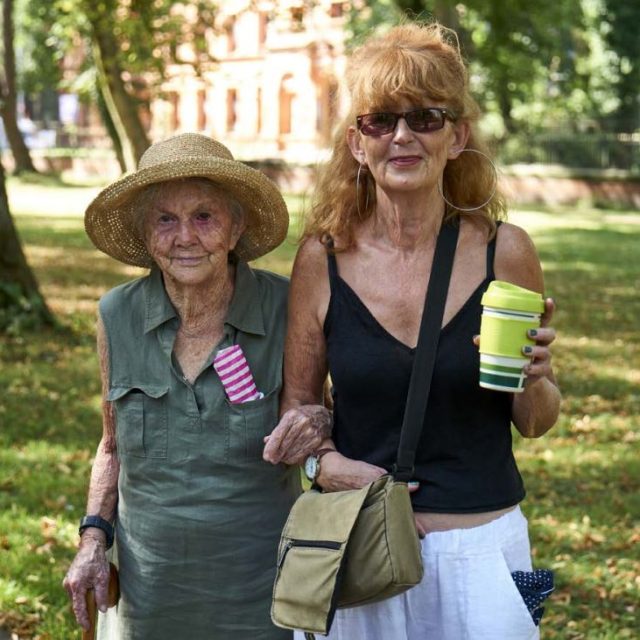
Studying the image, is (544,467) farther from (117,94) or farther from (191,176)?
(117,94)

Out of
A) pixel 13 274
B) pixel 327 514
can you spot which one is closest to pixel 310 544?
pixel 327 514

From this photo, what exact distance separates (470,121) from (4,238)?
28.7 ft

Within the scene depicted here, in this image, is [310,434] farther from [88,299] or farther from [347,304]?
[88,299]

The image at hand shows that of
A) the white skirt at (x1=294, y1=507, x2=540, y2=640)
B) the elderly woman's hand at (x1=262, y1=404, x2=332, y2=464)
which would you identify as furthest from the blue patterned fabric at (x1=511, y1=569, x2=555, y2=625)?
the elderly woman's hand at (x1=262, y1=404, x2=332, y2=464)

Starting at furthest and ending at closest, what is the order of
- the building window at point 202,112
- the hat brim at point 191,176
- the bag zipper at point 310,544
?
the building window at point 202,112 < the hat brim at point 191,176 < the bag zipper at point 310,544

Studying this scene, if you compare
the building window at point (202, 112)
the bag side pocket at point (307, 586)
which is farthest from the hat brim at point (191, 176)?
the building window at point (202, 112)

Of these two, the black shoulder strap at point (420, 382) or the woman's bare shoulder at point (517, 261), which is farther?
the woman's bare shoulder at point (517, 261)

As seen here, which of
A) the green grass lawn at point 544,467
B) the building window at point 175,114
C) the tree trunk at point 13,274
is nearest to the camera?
the green grass lawn at point 544,467

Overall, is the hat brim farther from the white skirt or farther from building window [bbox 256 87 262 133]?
building window [bbox 256 87 262 133]

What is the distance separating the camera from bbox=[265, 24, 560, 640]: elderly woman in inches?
113

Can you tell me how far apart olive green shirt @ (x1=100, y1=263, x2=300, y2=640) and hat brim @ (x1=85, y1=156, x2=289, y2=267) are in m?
0.17

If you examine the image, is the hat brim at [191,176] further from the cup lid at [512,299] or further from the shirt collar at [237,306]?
the cup lid at [512,299]

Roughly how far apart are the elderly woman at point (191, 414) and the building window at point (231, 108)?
51.4m

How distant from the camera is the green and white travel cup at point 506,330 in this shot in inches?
104
